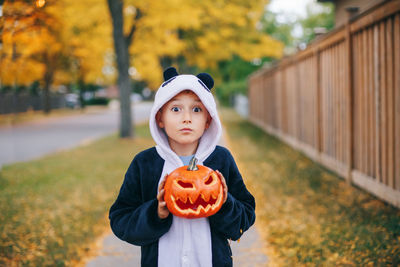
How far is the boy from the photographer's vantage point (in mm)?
1929

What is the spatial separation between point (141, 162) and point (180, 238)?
0.41 meters

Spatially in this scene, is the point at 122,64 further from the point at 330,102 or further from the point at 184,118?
the point at 184,118

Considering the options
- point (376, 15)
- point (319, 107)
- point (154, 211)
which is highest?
point (376, 15)

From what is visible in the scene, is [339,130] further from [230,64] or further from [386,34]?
[230,64]

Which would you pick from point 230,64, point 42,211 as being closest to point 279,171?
point 42,211

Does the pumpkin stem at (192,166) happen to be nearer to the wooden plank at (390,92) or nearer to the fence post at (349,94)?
the wooden plank at (390,92)

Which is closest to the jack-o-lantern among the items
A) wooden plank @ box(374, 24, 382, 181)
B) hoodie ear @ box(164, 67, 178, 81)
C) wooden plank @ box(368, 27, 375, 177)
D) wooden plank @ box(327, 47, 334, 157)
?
hoodie ear @ box(164, 67, 178, 81)

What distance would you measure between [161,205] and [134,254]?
2407mm

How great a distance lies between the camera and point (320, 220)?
4789mm

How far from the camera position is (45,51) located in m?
29.6

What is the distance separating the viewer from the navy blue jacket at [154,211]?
192cm

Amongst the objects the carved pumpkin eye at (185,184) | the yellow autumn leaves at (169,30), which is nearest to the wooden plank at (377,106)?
the carved pumpkin eye at (185,184)

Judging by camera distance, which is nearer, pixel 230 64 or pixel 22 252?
pixel 22 252

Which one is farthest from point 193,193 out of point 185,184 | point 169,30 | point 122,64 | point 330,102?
point 169,30
